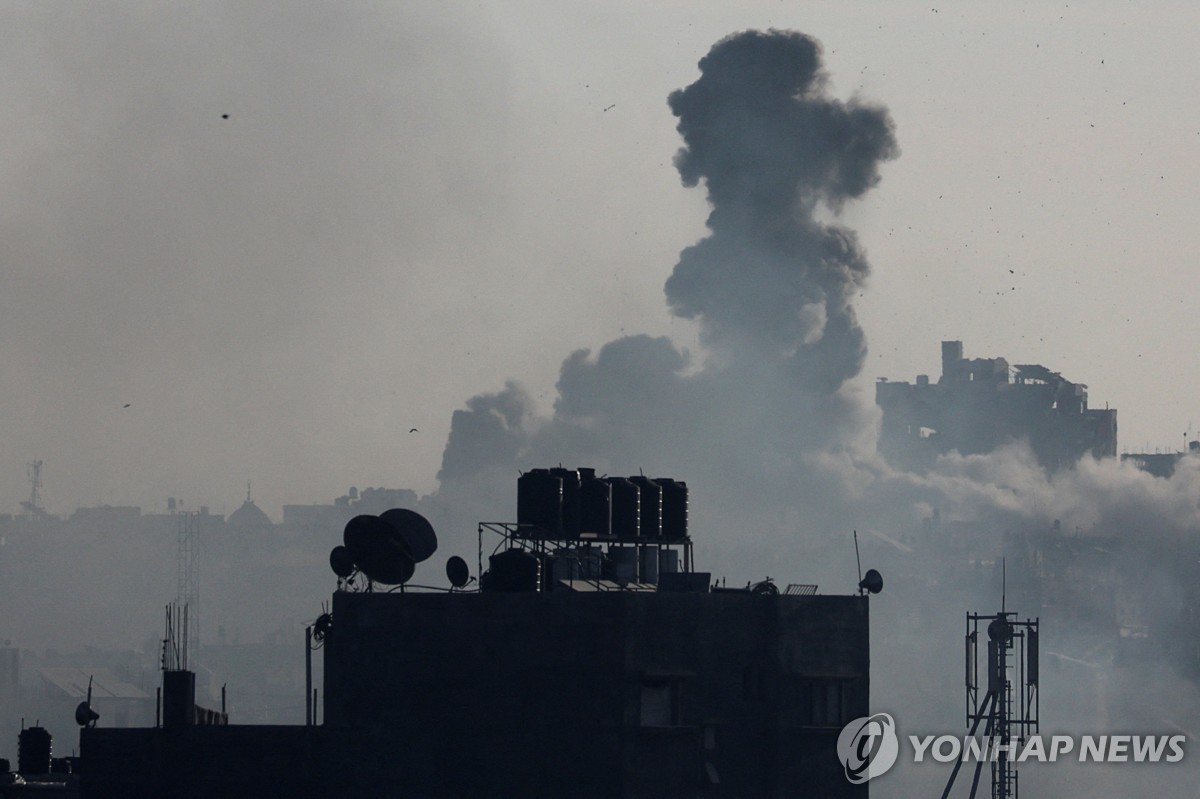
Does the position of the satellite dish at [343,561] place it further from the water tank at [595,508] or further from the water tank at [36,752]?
the water tank at [36,752]

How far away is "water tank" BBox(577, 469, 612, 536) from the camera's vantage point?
67625mm

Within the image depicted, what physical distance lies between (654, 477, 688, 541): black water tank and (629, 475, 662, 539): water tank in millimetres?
239

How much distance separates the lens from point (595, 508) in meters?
67.7

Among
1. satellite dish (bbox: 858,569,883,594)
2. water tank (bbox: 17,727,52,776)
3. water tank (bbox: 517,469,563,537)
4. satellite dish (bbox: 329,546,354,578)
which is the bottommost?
water tank (bbox: 17,727,52,776)

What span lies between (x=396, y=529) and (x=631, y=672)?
7473 mm

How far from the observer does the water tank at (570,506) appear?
6725 centimetres

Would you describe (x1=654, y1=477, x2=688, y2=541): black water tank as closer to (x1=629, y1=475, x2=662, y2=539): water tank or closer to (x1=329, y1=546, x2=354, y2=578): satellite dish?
(x1=629, y1=475, x2=662, y2=539): water tank

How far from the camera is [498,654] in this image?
60344 mm

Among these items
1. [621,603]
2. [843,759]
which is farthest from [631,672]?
[843,759]

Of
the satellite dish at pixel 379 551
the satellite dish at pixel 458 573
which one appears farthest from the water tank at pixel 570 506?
the satellite dish at pixel 379 551

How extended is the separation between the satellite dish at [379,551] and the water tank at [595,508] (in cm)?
718

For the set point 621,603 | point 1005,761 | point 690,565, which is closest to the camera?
point 621,603

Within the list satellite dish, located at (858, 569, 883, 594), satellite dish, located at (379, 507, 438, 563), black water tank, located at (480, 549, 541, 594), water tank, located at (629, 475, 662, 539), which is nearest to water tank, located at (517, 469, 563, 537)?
water tank, located at (629, 475, 662, 539)

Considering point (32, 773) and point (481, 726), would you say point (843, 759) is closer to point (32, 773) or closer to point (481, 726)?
point (481, 726)
